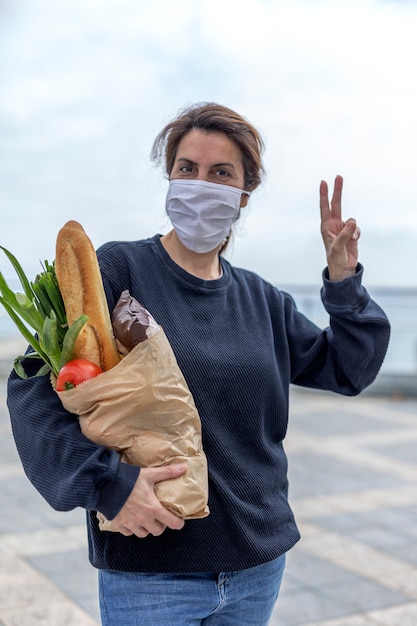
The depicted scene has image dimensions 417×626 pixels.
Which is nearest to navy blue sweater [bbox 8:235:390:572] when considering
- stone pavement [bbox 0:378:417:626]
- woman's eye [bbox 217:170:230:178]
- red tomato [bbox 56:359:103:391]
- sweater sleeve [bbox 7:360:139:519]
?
sweater sleeve [bbox 7:360:139:519]

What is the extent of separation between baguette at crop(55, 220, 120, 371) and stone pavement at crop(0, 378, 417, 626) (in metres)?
2.50

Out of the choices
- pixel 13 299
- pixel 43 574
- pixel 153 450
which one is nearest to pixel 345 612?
pixel 43 574

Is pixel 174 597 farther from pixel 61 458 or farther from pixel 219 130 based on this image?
pixel 219 130

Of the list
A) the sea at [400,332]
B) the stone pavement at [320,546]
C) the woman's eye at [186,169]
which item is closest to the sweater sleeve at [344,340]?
the woman's eye at [186,169]

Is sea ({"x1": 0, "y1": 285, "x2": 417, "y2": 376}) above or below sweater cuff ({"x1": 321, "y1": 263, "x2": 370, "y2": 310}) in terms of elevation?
below

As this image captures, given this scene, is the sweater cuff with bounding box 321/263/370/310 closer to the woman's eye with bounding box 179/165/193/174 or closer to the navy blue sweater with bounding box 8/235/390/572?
the navy blue sweater with bounding box 8/235/390/572

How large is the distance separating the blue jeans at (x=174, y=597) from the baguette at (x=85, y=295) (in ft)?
1.82

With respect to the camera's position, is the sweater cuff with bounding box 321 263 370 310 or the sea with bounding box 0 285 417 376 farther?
the sea with bounding box 0 285 417 376

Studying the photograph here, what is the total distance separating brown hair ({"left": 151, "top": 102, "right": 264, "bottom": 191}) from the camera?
7.34 ft

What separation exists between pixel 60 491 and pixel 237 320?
69cm

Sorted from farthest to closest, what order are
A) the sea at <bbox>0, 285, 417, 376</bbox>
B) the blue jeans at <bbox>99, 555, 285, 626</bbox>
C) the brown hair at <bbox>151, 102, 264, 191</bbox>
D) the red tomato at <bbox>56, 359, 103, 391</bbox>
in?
the sea at <bbox>0, 285, 417, 376</bbox> < the brown hair at <bbox>151, 102, 264, 191</bbox> < the blue jeans at <bbox>99, 555, 285, 626</bbox> < the red tomato at <bbox>56, 359, 103, 391</bbox>

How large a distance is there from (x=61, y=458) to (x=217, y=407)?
43 centimetres

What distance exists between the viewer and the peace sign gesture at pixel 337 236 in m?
2.34

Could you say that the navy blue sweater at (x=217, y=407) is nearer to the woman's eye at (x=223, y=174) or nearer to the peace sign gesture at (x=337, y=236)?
the peace sign gesture at (x=337, y=236)
